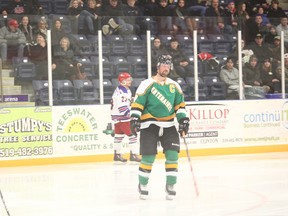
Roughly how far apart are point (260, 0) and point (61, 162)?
22.5 ft

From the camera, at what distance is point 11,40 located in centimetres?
1170

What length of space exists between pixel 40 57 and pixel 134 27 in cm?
172

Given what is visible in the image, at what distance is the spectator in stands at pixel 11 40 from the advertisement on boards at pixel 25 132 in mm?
794

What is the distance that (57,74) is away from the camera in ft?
39.1

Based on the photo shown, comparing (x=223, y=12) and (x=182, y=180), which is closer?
(x=182, y=180)

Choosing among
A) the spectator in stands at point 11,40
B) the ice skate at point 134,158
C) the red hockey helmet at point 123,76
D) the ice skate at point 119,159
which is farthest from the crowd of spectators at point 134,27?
the ice skate at point 134,158

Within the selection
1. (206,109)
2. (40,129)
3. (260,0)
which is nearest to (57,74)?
(40,129)

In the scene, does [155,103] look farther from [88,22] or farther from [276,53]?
[276,53]

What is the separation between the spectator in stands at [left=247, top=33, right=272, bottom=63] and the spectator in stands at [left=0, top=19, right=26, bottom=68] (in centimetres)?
408

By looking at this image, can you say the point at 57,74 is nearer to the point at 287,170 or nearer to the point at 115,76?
the point at 115,76

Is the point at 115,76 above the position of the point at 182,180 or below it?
above

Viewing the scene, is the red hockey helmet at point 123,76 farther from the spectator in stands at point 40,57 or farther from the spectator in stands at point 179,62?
the spectator in stands at point 179,62

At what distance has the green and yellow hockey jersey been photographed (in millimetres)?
7789

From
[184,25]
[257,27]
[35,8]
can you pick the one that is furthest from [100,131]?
[257,27]
